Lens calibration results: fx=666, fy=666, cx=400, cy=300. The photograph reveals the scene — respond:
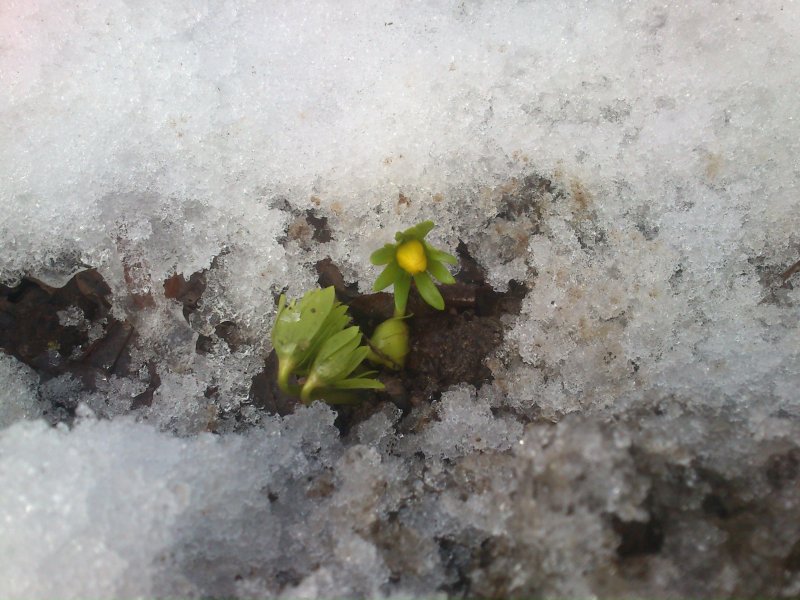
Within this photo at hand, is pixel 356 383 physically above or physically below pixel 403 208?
below

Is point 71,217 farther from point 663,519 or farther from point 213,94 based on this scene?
point 663,519

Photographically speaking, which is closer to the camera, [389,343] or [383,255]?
[383,255]

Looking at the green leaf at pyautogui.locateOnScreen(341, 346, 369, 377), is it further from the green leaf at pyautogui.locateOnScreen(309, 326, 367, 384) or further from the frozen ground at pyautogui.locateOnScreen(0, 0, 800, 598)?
the frozen ground at pyautogui.locateOnScreen(0, 0, 800, 598)

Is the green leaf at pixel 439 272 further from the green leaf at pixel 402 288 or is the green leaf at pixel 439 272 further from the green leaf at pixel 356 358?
the green leaf at pixel 356 358

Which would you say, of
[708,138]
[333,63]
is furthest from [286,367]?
[708,138]

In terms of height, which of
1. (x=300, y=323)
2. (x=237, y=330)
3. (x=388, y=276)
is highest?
(x=388, y=276)

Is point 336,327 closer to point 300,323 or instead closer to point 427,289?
point 300,323

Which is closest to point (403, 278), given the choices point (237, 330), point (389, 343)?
point (389, 343)
